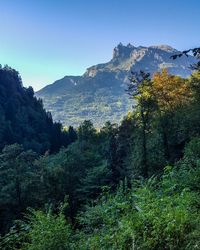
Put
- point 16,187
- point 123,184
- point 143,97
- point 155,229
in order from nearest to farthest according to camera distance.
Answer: point 155,229 < point 123,184 < point 143,97 < point 16,187

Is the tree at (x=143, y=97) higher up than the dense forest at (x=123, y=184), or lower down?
higher up

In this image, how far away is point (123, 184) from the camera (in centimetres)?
3166

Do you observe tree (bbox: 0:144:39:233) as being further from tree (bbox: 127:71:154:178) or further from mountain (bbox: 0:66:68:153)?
mountain (bbox: 0:66:68:153)

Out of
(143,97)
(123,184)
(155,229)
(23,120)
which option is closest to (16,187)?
(143,97)

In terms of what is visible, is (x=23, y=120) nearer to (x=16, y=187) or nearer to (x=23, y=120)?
(x=23, y=120)

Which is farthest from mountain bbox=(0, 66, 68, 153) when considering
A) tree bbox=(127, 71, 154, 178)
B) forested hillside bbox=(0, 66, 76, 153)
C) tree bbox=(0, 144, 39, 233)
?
tree bbox=(127, 71, 154, 178)

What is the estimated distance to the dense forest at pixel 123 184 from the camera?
732 centimetres

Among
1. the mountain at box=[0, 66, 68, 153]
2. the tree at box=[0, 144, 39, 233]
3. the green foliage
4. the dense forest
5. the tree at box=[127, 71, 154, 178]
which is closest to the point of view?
the green foliage

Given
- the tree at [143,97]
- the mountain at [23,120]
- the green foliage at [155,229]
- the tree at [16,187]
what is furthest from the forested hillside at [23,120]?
the green foliage at [155,229]

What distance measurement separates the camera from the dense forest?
7.32 m

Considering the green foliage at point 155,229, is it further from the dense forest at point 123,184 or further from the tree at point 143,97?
the tree at point 143,97

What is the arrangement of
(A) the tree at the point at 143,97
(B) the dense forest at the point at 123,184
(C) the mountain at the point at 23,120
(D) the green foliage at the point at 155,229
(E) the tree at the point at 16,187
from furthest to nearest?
(C) the mountain at the point at 23,120 < (E) the tree at the point at 16,187 < (A) the tree at the point at 143,97 < (B) the dense forest at the point at 123,184 < (D) the green foliage at the point at 155,229

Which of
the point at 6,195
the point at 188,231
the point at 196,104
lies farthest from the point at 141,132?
the point at 188,231

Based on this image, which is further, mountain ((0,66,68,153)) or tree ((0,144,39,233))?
mountain ((0,66,68,153))
